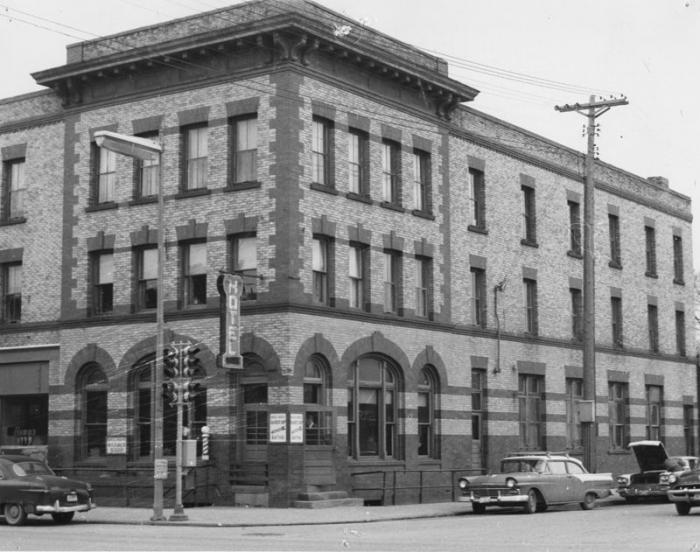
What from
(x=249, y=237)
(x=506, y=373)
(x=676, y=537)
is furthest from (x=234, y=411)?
(x=676, y=537)

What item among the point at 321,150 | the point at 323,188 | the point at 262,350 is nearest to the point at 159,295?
the point at 262,350

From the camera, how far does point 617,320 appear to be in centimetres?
4997

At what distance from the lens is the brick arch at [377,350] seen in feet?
114

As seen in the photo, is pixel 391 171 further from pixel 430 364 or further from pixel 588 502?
pixel 588 502

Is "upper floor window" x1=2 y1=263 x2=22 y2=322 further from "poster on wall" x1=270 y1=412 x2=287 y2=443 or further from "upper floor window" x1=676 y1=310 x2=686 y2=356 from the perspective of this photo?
"upper floor window" x1=676 y1=310 x2=686 y2=356

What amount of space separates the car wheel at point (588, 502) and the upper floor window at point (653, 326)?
20.1 meters

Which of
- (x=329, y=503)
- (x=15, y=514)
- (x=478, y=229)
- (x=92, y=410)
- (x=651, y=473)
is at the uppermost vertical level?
(x=478, y=229)

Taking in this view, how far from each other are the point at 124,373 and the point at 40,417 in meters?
4.10

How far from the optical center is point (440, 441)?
125 feet

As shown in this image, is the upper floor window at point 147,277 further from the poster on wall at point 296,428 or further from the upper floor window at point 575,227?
the upper floor window at point 575,227

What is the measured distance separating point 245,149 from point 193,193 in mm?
2012

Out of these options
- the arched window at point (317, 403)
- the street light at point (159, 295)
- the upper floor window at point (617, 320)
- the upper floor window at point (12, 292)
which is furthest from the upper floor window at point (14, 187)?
the upper floor window at point (617, 320)

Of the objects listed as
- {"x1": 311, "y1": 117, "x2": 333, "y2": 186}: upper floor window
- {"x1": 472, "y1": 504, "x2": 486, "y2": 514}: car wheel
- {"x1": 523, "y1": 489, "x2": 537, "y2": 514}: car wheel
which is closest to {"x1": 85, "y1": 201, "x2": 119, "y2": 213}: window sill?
{"x1": 311, "y1": 117, "x2": 333, "y2": 186}: upper floor window

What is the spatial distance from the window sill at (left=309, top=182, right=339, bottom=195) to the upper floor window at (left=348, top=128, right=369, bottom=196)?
1.19 meters
